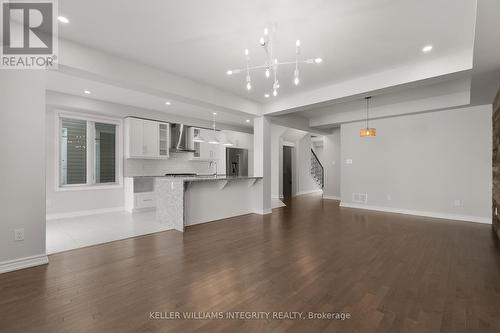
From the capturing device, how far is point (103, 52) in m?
3.37

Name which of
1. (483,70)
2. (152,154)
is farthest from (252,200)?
(483,70)

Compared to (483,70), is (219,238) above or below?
below

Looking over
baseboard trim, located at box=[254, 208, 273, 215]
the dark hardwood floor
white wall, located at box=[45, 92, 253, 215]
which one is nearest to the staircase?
baseboard trim, located at box=[254, 208, 273, 215]

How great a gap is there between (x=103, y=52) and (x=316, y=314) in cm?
424

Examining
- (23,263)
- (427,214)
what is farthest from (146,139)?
(427,214)

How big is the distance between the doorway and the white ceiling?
604cm

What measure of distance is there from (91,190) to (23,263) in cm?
346

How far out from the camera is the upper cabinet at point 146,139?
6.21 meters

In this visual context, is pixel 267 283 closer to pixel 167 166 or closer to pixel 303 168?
pixel 167 166

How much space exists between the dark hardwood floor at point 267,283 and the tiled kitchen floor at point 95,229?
371mm

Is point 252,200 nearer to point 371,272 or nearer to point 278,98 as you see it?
point 278,98

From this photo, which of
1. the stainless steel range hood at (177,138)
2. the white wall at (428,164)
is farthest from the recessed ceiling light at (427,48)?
the stainless steel range hood at (177,138)

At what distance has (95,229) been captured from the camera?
4500 millimetres
